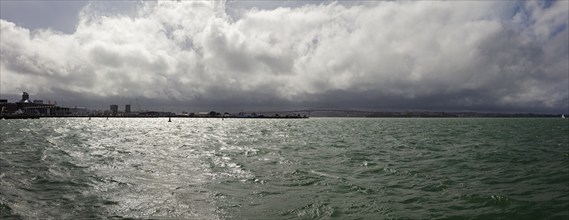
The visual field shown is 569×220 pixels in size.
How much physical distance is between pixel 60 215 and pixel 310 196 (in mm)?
9594

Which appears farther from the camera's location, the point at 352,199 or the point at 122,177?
the point at 122,177

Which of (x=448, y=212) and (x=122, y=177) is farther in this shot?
(x=122, y=177)

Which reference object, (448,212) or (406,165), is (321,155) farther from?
(448,212)

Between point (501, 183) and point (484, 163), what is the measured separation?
7871 millimetres

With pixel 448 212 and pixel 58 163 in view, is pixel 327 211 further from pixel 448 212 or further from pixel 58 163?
pixel 58 163

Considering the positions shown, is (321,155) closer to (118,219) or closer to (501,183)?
(501,183)

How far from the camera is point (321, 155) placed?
3206cm

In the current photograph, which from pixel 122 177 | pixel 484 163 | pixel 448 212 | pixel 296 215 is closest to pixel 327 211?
pixel 296 215

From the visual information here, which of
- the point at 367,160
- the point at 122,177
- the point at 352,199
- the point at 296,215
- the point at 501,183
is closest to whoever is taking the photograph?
the point at 296,215

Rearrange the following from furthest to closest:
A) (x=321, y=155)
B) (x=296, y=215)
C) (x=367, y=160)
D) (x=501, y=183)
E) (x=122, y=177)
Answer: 1. (x=321, y=155)
2. (x=367, y=160)
3. (x=122, y=177)
4. (x=501, y=183)
5. (x=296, y=215)

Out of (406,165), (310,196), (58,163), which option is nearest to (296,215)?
(310,196)

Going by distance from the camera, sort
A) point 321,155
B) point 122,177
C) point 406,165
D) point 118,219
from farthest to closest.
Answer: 1. point 321,155
2. point 406,165
3. point 122,177
4. point 118,219

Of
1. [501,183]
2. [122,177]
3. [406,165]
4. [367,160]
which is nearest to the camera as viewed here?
[501,183]

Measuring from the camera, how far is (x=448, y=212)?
13359mm
